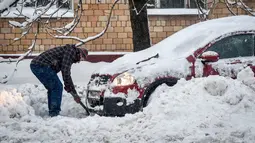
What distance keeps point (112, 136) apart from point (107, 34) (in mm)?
7919

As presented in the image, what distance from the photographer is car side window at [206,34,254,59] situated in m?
6.58

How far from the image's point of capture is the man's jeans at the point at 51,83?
6652 millimetres

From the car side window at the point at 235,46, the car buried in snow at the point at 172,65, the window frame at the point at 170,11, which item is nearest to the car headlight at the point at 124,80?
the car buried in snow at the point at 172,65

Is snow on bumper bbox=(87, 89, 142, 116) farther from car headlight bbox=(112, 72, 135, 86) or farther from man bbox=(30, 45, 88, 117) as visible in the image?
man bbox=(30, 45, 88, 117)

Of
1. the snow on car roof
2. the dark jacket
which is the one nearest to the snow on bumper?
the snow on car roof

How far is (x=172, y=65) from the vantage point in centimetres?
618

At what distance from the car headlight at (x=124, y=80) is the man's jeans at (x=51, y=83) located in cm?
117

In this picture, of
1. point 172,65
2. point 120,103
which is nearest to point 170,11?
point 172,65

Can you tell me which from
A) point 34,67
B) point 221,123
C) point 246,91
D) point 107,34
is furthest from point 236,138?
point 107,34

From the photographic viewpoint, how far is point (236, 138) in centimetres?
479

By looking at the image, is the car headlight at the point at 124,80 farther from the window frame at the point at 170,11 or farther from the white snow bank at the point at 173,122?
the window frame at the point at 170,11

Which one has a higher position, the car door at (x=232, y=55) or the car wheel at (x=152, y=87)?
the car door at (x=232, y=55)

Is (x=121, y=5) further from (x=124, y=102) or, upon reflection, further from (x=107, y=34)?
(x=124, y=102)

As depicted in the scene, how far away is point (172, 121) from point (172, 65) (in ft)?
3.73
